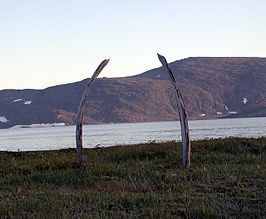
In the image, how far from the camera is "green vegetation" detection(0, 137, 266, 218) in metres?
11.2

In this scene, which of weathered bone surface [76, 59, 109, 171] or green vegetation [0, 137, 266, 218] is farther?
weathered bone surface [76, 59, 109, 171]

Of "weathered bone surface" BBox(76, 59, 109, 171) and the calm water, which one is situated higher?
"weathered bone surface" BBox(76, 59, 109, 171)

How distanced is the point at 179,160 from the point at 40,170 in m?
5.65

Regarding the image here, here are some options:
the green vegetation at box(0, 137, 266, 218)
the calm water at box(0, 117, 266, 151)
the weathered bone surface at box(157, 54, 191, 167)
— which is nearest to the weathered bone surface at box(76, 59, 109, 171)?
the green vegetation at box(0, 137, 266, 218)

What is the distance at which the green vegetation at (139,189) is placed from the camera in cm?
1120

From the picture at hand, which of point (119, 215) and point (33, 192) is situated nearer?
point (119, 215)

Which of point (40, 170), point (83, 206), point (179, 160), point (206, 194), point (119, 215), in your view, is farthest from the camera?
point (179, 160)

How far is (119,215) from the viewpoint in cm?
1077

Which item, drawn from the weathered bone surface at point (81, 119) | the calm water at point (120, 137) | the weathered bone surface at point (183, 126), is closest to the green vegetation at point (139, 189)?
the weathered bone surface at point (183, 126)

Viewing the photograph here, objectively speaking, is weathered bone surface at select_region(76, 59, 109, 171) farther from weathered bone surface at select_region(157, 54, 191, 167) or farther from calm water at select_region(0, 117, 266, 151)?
calm water at select_region(0, 117, 266, 151)

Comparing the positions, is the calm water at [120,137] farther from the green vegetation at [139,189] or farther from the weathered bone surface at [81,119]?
the green vegetation at [139,189]

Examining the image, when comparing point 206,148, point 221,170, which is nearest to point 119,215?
point 221,170

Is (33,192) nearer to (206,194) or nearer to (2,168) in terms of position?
(206,194)

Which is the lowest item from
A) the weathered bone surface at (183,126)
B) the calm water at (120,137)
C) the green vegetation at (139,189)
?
the calm water at (120,137)
